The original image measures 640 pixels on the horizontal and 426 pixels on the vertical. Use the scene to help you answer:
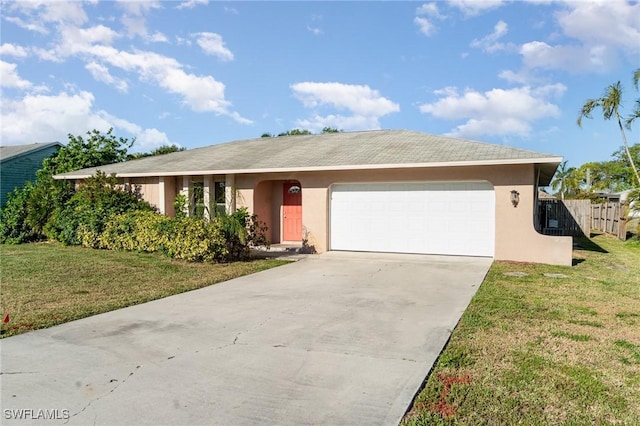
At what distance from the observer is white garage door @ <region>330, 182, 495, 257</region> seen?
39.5 feet

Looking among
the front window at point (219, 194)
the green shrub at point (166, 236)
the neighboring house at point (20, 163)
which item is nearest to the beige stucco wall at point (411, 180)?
the front window at point (219, 194)

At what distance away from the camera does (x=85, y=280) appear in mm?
8812

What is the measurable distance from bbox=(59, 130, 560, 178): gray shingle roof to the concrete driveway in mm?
5167

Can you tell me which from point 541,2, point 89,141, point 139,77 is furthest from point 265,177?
point 89,141

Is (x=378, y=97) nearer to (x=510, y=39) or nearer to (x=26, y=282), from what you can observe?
(x=510, y=39)

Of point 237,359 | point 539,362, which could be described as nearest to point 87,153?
point 237,359

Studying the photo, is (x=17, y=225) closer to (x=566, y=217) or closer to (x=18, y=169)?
(x=18, y=169)

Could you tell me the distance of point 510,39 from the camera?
15.7 meters

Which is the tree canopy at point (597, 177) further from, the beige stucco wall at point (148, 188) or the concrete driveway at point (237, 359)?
the concrete driveway at point (237, 359)

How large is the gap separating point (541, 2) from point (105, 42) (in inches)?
552

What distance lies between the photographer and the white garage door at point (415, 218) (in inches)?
474

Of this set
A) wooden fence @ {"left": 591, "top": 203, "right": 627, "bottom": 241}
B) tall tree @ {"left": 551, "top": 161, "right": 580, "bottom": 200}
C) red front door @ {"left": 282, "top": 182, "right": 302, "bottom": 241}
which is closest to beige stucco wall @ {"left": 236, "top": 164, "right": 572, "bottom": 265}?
red front door @ {"left": 282, "top": 182, "right": 302, "bottom": 241}

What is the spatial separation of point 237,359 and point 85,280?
6110 millimetres

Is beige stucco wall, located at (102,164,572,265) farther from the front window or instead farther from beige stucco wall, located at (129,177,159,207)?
the front window
